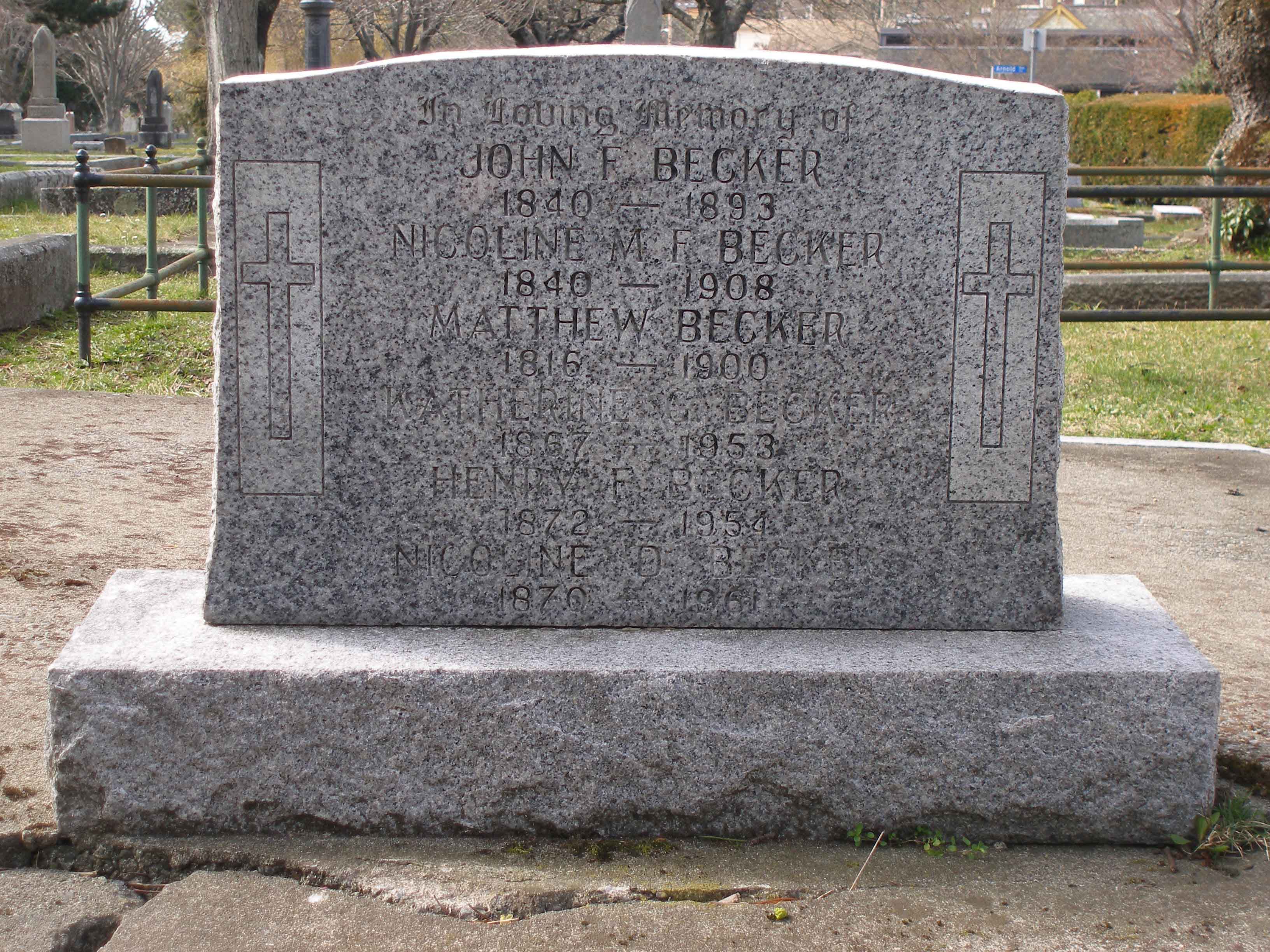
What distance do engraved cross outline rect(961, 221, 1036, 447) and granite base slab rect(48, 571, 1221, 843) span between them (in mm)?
529

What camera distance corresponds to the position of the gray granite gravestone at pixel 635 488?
2.49 m

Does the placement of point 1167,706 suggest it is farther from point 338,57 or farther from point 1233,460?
point 338,57

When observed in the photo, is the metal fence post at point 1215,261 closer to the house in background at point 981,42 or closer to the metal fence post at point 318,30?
the metal fence post at point 318,30

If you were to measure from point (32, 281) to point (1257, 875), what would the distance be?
8.18m

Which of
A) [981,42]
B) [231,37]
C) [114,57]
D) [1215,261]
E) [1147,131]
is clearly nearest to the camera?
[1215,261]

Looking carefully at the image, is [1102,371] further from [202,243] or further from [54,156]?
[54,156]

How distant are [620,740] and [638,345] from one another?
2.55 feet

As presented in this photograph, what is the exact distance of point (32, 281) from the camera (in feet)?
28.1

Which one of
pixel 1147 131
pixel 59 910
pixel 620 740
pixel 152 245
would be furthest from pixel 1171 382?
pixel 1147 131

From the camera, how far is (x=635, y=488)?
2.70m

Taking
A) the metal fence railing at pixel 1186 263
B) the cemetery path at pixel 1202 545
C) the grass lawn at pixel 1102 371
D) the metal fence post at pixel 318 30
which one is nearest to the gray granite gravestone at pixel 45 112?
the metal fence post at pixel 318 30

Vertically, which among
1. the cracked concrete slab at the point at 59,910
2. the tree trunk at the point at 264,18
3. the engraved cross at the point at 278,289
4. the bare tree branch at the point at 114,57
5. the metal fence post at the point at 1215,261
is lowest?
the cracked concrete slab at the point at 59,910

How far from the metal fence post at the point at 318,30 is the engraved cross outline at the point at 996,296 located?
7.42 m

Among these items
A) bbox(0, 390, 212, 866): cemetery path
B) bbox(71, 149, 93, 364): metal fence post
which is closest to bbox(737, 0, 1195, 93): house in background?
bbox(71, 149, 93, 364): metal fence post
